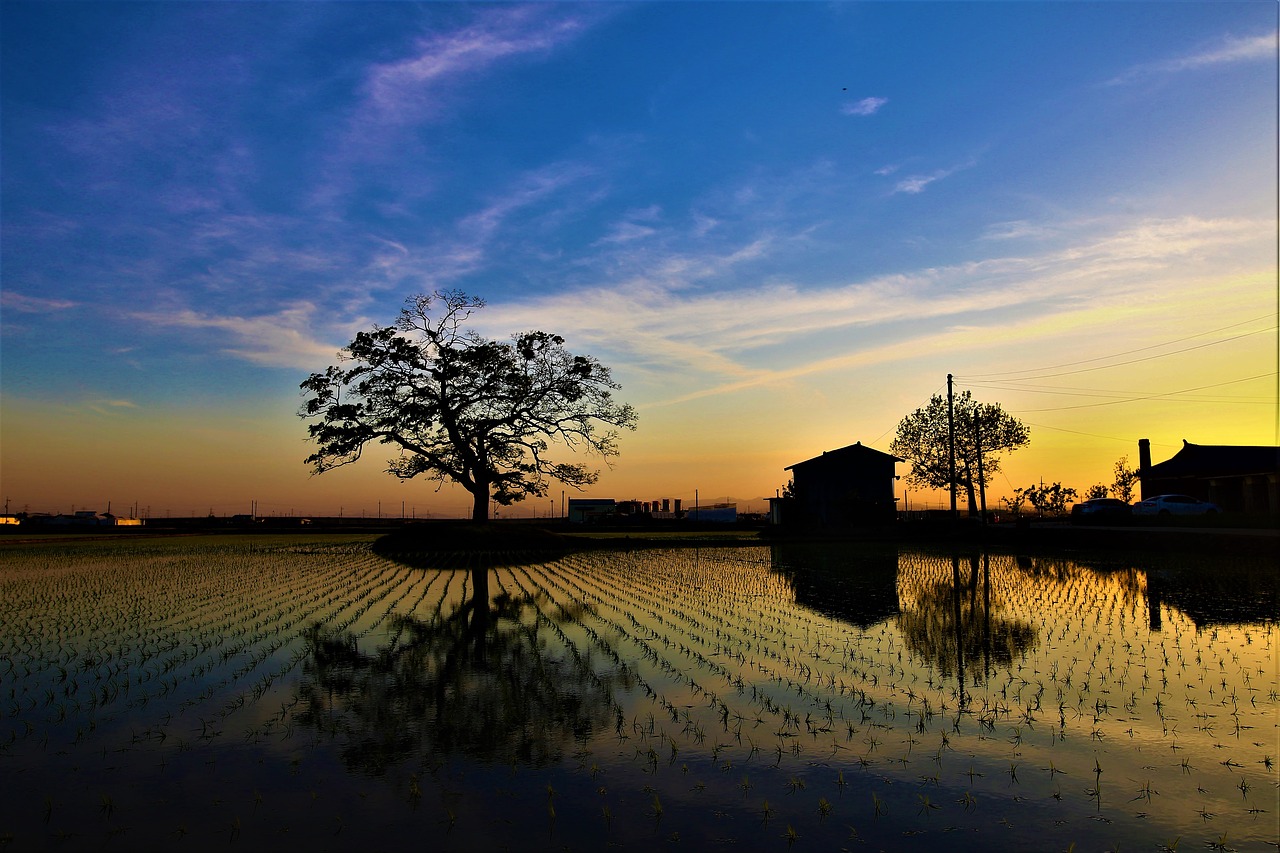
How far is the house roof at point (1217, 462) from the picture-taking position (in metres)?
47.7

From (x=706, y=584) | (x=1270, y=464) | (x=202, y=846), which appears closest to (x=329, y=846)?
(x=202, y=846)

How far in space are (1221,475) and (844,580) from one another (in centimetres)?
3837

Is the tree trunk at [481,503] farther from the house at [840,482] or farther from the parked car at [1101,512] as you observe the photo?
the parked car at [1101,512]

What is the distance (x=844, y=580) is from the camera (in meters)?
26.2

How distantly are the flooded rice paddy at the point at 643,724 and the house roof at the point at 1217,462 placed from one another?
113ft

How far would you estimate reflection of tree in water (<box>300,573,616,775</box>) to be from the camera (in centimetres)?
890

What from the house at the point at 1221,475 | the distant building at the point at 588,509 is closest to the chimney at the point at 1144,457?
the house at the point at 1221,475

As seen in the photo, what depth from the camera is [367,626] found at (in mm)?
17094

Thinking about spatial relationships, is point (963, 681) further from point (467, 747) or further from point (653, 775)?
point (467, 747)

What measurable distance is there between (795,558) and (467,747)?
29.0m

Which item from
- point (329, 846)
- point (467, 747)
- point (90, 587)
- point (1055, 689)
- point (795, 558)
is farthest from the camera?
point (795, 558)

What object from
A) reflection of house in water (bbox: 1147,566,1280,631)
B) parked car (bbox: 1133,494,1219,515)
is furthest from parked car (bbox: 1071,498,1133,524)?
reflection of house in water (bbox: 1147,566,1280,631)

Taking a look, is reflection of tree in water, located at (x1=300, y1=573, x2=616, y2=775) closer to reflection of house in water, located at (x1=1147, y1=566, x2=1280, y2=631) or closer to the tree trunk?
reflection of house in water, located at (x1=1147, y1=566, x2=1280, y2=631)

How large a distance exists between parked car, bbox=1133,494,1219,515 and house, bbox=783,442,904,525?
15.2 m
